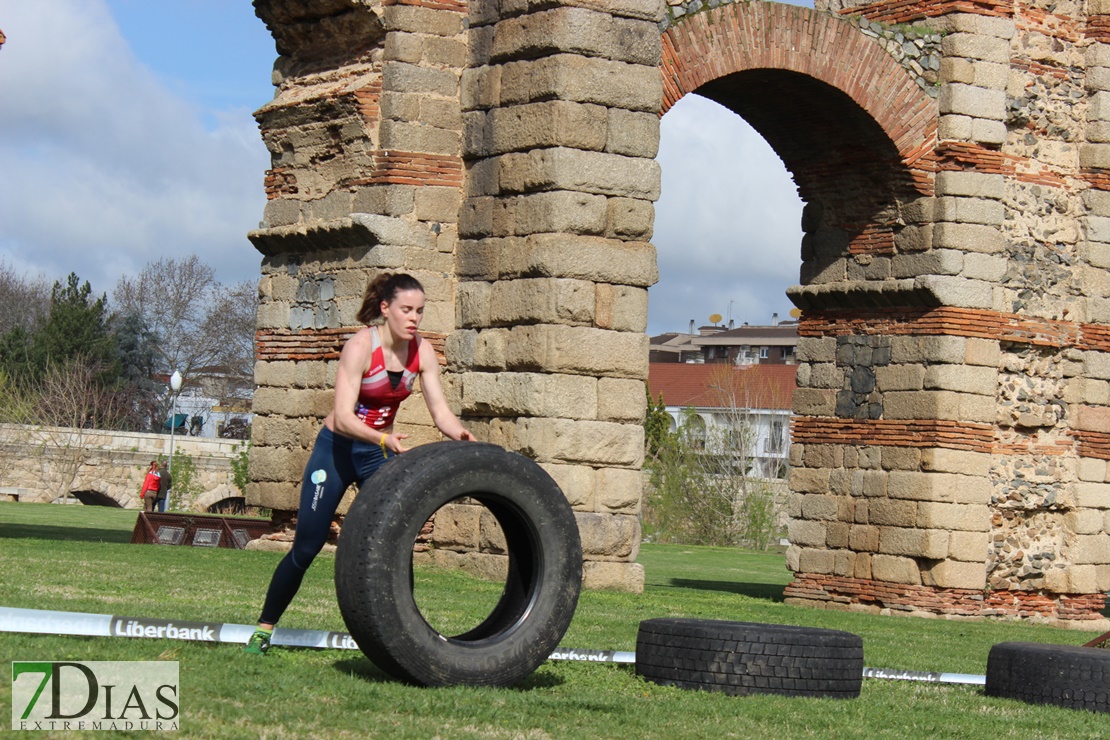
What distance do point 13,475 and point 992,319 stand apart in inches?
1291

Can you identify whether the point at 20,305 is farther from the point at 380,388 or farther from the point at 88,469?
the point at 380,388

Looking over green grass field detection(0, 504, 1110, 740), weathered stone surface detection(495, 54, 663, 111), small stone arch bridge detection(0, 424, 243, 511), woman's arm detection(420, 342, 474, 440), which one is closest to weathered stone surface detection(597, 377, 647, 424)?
green grass field detection(0, 504, 1110, 740)

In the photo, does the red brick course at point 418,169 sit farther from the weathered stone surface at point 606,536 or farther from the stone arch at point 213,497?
the stone arch at point 213,497

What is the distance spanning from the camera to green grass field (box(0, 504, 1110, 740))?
575 cm

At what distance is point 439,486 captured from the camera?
633 centimetres

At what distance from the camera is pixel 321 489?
6.62 meters

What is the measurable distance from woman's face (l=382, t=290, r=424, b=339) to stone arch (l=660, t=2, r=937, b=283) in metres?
7.99

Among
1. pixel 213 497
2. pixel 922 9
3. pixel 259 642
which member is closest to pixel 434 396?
pixel 259 642

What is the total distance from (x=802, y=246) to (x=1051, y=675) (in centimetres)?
1037

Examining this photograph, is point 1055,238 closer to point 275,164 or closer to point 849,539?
point 849,539

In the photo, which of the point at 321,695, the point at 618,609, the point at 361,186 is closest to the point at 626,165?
the point at 361,186

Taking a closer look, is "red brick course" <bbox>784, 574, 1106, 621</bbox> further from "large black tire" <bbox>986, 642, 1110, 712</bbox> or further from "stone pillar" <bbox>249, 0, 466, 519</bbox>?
"large black tire" <bbox>986, 642, 1110, 712</bbox>

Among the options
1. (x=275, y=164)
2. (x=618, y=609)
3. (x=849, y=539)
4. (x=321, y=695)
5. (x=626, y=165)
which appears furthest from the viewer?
(x=849, y=539)

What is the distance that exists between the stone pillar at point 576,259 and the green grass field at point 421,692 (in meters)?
1.73
